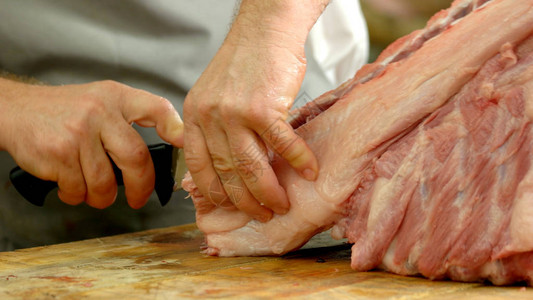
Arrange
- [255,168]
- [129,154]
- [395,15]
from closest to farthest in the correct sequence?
[255,168], [129,154], [395,15]

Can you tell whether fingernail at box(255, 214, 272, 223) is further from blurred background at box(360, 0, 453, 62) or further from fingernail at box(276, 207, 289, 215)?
blurred background at box(360, 0, 453, 62)

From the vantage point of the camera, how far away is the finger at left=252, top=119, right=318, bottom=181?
1444 millimetres

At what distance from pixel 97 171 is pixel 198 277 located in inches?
28.1

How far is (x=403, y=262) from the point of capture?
1.41 meters

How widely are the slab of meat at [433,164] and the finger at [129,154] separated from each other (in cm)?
29

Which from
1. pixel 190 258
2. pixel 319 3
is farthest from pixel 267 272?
pixel 319 3

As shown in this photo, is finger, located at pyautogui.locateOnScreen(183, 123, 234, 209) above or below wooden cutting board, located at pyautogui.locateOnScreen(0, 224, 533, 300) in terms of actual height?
above

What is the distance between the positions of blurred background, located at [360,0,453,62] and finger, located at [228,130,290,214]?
4.11m

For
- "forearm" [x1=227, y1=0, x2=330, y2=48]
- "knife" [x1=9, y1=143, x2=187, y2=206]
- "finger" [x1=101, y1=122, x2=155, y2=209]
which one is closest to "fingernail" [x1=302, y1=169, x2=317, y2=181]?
"forearm" [x1=227, y1=0, x2=330, y2=48]

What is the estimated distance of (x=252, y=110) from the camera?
1.41 metres

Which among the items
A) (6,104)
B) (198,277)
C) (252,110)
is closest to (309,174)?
(252,110)

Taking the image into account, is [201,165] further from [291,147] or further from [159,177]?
[159,177]

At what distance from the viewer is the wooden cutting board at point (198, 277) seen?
1226 mm

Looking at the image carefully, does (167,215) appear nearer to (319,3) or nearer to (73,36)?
(73,36)
